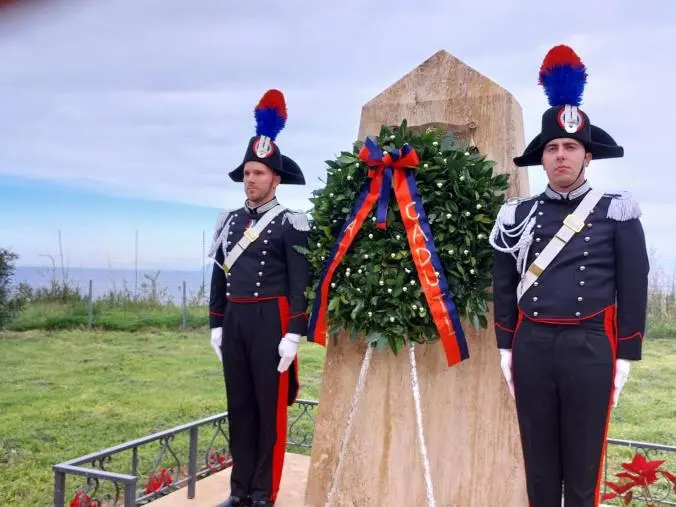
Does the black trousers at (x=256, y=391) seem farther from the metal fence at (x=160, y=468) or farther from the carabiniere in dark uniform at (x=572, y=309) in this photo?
the carabiniere in dark uniform at (x=572, y=309)

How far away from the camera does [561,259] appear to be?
2.83m

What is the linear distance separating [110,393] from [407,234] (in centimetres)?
510

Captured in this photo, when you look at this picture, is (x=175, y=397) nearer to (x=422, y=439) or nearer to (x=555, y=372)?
(x=422, y=439)

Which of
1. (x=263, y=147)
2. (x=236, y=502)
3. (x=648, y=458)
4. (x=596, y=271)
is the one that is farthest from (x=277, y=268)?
(x=648, y=458)

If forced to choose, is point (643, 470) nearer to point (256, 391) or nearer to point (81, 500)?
point (256, 391)

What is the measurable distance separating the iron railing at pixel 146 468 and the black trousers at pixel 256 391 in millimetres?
448

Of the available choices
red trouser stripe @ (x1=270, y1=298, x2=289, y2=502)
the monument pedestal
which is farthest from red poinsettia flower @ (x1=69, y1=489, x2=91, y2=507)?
the monument pedestal

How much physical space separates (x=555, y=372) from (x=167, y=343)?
7797 millimetres

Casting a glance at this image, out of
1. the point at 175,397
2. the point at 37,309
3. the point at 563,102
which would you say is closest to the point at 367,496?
the point at 563,102

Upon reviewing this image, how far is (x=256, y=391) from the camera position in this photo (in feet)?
12.4

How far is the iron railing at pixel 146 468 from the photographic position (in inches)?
137

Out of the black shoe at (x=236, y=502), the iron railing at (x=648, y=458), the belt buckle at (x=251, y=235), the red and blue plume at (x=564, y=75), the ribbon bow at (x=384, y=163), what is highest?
the red and blue plume at (x=564, y=75)

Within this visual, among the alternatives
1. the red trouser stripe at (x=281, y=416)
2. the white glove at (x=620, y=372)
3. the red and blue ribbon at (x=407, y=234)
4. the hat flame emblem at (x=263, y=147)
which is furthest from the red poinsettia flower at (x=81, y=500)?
the white glove at (x=620, y=372)

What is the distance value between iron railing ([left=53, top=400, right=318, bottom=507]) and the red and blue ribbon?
1.15 meters
